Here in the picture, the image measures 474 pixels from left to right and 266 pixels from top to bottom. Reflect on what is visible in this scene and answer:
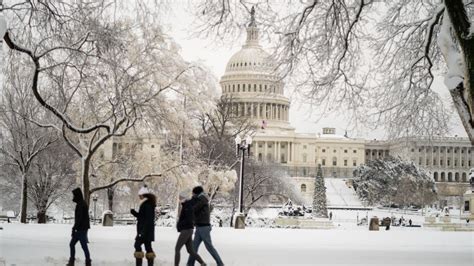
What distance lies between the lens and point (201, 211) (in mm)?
11148

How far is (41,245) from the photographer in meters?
15.2

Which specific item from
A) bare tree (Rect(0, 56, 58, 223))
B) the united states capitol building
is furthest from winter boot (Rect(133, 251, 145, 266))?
the united states capitol building

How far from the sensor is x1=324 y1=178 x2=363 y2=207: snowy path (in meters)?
94.2

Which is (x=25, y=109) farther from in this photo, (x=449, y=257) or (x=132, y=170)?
(x=449, y=257)

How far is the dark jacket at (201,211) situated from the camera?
11.1 meters

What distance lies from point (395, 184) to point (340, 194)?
21.7 metres

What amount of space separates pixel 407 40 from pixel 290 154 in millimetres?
117242

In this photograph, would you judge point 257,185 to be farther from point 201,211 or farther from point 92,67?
point 201,211

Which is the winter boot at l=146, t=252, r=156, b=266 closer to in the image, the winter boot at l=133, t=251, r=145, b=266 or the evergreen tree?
the winter boot at l=133, t=251, r=145, b=266

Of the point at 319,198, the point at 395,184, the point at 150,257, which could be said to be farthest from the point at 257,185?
the point at 395,184

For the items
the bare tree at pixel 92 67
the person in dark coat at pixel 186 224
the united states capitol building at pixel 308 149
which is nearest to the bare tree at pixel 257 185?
the bare tree at pixel 92 67

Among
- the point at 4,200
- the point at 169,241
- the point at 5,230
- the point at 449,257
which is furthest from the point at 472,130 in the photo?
the point at 4,200

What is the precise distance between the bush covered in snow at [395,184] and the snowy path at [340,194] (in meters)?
3.10

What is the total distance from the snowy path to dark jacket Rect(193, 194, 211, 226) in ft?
263
